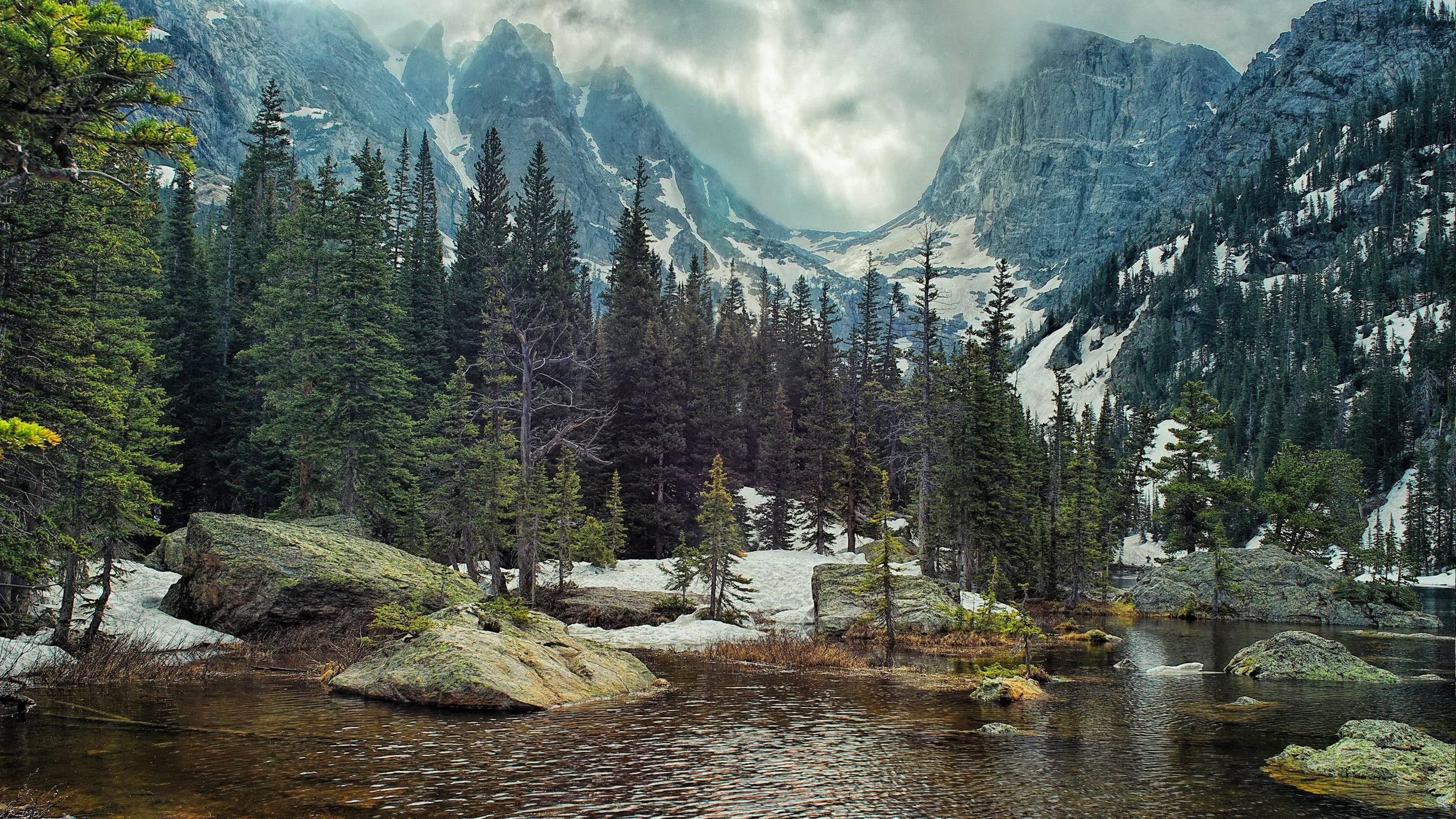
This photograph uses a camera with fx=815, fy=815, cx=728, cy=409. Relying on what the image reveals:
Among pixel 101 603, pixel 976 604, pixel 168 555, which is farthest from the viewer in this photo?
pixel 976 604

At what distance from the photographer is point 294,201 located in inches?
2324

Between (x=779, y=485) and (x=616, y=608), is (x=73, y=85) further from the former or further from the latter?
(x=779, y=485)

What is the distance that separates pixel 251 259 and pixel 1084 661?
2097 inches

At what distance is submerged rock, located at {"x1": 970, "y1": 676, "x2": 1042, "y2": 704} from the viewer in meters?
17.9

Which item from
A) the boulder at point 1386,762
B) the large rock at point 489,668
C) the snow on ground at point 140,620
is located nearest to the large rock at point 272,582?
the snow on ground at point 140,620

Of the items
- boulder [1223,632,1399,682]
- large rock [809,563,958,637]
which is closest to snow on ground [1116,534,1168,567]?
large rock [809,563,958,637]

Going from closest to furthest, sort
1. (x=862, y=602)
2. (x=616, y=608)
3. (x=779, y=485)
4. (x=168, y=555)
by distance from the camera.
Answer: (x=168, y=555), (x=862, y=602), (x=616, y=608), (x=779, y=485)

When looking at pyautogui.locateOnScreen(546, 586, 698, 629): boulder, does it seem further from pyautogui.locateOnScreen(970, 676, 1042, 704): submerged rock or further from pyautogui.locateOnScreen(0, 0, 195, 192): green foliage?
pyautogui.locateOnScreen(0, 0, 195, 192): green foliage

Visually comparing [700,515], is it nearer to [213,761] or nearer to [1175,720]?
[1175,720]

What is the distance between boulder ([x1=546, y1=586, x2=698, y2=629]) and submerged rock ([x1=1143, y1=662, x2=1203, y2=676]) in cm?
1726

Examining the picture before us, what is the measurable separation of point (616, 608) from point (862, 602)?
9.81m

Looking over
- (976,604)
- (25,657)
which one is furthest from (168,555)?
(976,604)

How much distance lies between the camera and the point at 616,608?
32969mm

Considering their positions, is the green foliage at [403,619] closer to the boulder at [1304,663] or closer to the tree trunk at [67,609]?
the tree trunk at [67,609]
